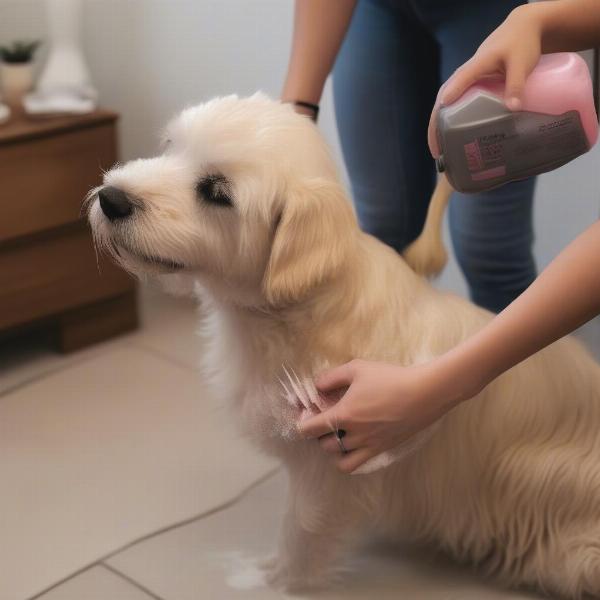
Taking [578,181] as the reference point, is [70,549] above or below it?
below

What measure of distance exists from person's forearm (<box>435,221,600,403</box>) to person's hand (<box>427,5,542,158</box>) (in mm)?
156

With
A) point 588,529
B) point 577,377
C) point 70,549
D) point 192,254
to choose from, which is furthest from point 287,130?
point 70,549

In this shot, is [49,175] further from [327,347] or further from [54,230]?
[327,347]

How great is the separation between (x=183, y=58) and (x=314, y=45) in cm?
86

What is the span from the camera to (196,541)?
1287 mm

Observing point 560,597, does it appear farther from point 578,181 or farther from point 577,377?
point 578,181

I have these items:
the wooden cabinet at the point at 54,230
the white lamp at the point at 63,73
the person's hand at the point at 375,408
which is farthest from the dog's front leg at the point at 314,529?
the white lamp at the point at 63,73

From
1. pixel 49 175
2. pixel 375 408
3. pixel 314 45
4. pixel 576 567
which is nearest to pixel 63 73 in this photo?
pixel 49 175

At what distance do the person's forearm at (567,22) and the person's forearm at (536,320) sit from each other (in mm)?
188

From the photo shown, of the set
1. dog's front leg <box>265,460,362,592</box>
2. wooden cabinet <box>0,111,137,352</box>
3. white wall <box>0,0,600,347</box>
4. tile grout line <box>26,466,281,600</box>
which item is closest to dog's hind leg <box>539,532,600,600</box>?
dog's front leg <box>265,460,362,592</box>

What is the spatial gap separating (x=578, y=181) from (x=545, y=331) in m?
0.74

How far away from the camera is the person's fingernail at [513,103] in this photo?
81 cm

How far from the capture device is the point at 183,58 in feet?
6.46

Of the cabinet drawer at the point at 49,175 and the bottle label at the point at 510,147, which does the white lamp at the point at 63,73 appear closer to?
the cabinet drawer at the point at 49,175
